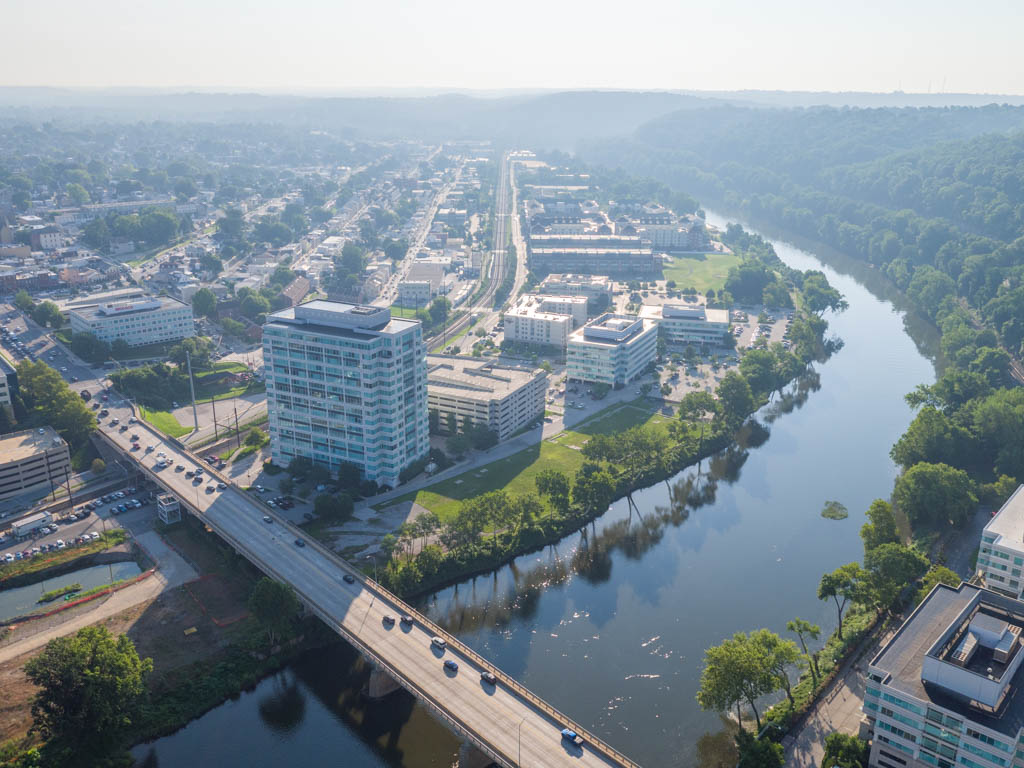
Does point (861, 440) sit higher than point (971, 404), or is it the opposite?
point (971, 404)

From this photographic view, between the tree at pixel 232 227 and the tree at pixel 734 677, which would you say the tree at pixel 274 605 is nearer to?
the tree at pixel 734 677

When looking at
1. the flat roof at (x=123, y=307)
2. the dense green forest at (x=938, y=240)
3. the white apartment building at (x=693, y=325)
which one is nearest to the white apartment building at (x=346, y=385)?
the flat roof at (x=123, y=307)

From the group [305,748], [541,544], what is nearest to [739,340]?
[541,544]

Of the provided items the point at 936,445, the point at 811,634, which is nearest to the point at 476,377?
the point at 936,445

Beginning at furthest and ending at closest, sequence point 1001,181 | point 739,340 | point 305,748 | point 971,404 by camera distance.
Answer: point 1001,181
point 739,340
point 971,404
point 305,748

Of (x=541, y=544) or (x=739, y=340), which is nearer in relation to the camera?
(x=541, y=544)

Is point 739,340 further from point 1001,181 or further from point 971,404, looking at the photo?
point 1001,181
